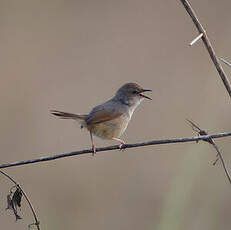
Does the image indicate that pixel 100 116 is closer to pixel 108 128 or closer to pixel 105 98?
pixel 108 128

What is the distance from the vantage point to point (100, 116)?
4.46 metres

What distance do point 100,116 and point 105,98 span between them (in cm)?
286

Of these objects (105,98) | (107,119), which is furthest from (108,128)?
(105,98)

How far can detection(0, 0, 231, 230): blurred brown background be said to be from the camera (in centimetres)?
597

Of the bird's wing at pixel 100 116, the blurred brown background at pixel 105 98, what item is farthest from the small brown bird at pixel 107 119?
the blurred brown background at pixel 105 98

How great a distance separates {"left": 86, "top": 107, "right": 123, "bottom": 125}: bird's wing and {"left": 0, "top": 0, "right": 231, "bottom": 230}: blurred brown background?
3.07 ft

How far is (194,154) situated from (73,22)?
5.31 m

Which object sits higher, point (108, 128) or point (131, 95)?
point (131, 95)

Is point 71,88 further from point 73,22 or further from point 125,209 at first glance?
point 125,209

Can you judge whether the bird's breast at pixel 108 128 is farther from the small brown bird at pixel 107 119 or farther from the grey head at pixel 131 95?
the grey head at pixel 131 95

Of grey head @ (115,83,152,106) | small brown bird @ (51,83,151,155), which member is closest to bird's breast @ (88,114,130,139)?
small brown bird @ (51,83,151,155)

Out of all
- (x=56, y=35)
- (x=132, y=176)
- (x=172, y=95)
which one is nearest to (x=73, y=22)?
(x=56, y=35)

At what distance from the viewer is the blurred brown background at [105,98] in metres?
5.97

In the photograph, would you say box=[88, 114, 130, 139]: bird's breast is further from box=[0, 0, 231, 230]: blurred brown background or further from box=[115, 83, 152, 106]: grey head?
box=[0, 0, 231, 230]: blurred brown background
